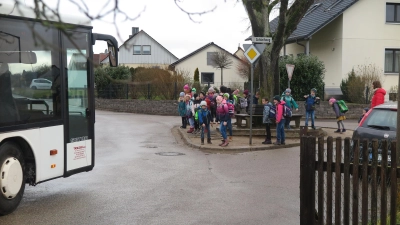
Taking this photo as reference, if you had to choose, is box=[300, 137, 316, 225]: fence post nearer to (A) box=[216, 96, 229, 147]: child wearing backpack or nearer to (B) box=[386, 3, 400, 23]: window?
(A) box=[216, 96, 229, 147]: child wearing backpack

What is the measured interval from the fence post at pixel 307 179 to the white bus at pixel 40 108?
12.1ft

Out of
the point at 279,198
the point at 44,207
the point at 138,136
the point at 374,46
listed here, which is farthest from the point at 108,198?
the point at 374,46

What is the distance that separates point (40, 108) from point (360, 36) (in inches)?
1127

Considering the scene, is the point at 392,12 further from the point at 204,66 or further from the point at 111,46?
the point at 204,66

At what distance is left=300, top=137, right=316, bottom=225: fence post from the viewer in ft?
21.0

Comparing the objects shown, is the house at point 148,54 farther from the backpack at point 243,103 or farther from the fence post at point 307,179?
the fence post at point 307,179

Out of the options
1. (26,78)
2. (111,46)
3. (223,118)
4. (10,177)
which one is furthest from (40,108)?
(223,118)

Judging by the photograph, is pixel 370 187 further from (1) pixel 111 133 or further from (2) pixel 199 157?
(1) pixel 111 133

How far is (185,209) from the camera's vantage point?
8.41 m

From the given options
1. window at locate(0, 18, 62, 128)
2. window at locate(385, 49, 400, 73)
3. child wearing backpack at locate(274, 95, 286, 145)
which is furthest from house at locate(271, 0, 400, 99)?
window at locate(0, 18, 62, 128)

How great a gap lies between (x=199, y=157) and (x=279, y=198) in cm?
555

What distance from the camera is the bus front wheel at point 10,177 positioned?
7969 millimetres

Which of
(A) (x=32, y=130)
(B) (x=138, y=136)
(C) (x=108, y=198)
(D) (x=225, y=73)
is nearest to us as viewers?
(A) (x=32, y=130)

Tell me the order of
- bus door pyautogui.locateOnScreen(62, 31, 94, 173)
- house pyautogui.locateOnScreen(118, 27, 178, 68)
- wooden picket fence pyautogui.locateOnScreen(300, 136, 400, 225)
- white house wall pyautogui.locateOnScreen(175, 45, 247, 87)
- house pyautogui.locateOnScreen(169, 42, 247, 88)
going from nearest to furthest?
wooden picket fence pyautogui.locateOnScreen(300, 136, 400, 225) → bus door pyautogui.locateOnScreen(62, 31, 94, 173) → house pyautogui.locateOnScreen(169, 42, 247, 88) → white house wall pyautogui.locateOnScreen(175, 45, 247, 87) → house pyautogui.locateOnScreen(118, 27, 178, 68)
